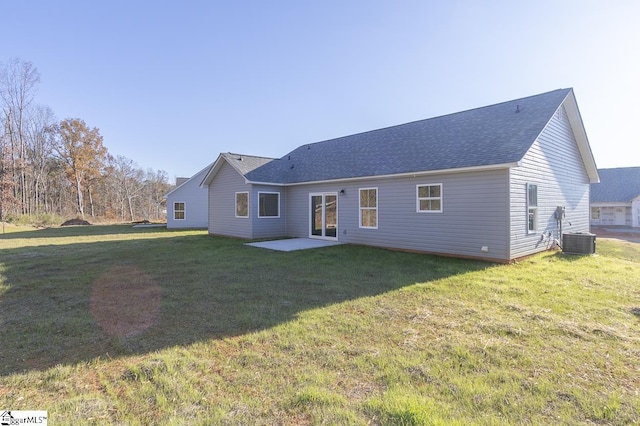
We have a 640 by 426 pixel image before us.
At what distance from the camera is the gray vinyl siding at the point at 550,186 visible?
8727 mm

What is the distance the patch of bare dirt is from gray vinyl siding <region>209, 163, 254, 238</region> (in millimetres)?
7073

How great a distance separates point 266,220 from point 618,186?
96.2ft

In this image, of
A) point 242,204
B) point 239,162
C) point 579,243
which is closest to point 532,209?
point 579,243

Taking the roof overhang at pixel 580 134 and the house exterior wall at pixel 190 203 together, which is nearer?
the roof overhang at pixel 580 134

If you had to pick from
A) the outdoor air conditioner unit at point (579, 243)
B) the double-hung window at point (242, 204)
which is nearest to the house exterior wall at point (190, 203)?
the double-hung window at point (242, 204)

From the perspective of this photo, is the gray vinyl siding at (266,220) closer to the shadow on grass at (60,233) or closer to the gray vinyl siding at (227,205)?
the gray vinyl siding at (227,205)

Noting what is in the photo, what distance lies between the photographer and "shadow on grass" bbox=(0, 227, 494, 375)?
370 cm

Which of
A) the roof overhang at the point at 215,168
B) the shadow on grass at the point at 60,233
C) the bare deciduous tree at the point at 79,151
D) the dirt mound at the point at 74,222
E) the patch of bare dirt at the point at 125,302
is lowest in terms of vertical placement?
the patch of bare dirt at the point at 125,302

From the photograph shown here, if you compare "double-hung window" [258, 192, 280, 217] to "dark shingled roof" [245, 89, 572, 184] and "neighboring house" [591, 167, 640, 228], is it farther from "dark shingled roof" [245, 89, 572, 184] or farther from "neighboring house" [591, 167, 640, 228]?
"neighboring house" [591, 167, 640, 228]

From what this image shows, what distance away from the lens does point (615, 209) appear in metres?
25.1

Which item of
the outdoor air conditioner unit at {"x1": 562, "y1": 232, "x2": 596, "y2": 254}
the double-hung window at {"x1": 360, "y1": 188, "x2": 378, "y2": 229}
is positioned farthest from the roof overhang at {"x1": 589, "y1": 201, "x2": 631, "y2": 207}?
the double-hung window at {"x1": 360, "y1": 188, "x2": 378, "y2": 229}

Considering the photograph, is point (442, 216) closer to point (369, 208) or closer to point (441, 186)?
point (441, 186)

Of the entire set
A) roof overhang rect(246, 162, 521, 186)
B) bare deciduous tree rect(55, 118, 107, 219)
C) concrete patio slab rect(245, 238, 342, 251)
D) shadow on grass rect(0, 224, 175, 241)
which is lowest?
concrete patio slab rect(245, 238, 342, 251)

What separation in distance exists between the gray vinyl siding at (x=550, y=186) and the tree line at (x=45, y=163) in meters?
30.5
